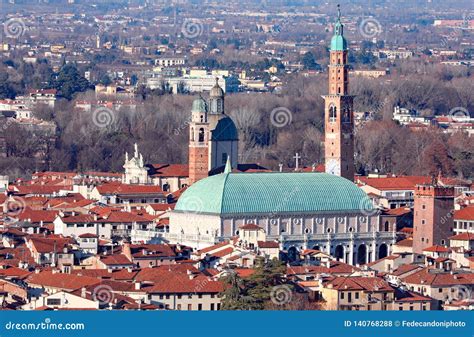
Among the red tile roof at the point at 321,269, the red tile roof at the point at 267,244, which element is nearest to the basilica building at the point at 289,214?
the red tile roof at the point at 267,244

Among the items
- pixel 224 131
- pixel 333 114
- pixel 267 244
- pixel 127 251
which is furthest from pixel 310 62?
pixel 127 251

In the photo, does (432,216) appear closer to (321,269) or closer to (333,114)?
(321,269)

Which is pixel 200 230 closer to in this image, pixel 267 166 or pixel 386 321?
pixel 267 166

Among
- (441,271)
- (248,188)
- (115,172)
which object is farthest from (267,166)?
(441,271)

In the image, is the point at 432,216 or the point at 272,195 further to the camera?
the point at 272,195

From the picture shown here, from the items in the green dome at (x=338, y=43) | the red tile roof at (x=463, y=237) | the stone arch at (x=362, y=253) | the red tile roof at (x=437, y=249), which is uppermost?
the green dome at (x=338, y=43)

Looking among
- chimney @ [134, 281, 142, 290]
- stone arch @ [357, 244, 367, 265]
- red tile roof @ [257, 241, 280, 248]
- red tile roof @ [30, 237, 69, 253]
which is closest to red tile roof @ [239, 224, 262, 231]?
red tile roof @ [257, 241, 280, 248]

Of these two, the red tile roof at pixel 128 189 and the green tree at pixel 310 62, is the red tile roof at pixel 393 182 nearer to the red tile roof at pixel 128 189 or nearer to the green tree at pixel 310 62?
the red tile roof at pixel 128 189
